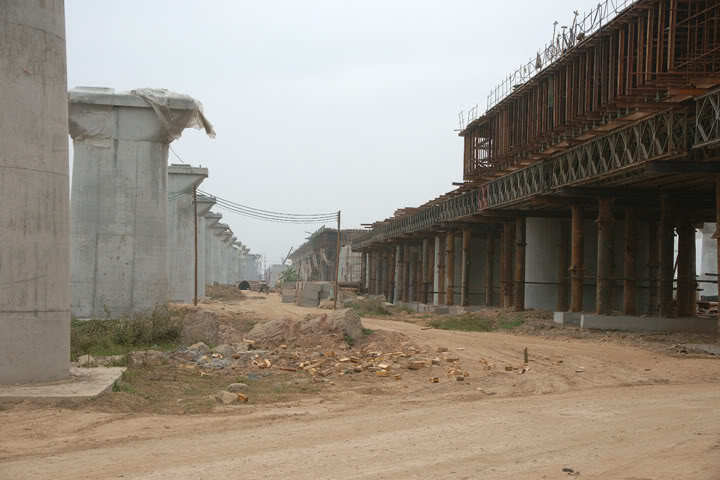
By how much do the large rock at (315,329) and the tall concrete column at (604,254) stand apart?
411 inches

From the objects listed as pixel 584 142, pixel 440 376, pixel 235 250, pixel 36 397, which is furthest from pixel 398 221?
pixel 235 250

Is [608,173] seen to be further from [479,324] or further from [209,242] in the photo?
[209,242]

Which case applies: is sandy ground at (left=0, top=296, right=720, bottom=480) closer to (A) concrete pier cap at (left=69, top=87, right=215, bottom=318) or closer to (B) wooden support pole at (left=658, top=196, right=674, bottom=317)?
(B) wooden support pole at (left=658, top=196, right=674, bottom=317)

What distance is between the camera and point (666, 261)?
29281 millimetres

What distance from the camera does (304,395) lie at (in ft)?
45.9

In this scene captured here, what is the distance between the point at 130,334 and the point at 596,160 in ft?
51.0

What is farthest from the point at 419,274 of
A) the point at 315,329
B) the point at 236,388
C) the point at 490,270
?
the point at 236,388

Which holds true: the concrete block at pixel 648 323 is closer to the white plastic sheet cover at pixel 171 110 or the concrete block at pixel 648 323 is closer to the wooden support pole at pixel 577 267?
the wooden support pole at pixel 577 267

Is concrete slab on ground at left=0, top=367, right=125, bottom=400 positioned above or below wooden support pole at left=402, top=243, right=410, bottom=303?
below

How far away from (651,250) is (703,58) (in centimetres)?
1109

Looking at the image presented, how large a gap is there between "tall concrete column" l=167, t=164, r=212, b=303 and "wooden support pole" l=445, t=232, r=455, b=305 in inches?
551

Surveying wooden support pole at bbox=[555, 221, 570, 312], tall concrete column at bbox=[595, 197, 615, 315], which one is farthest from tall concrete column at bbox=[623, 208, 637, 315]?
wooden support pole at bbox=[555, 221, 570, 312]

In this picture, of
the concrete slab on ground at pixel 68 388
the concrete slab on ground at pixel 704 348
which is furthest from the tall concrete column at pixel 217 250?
the concrete slab on ground at pixel 68 388

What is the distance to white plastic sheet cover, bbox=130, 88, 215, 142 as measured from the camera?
94.6ft
